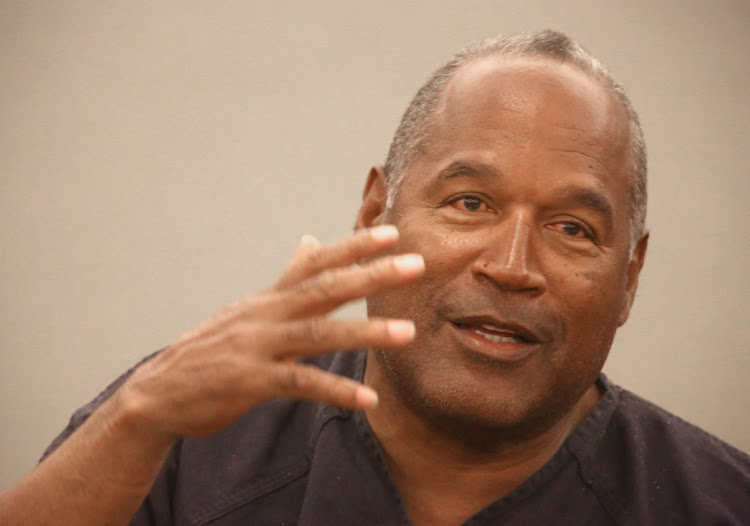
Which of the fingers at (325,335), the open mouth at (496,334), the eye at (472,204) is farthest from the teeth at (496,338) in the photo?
the fingers at (325,335)

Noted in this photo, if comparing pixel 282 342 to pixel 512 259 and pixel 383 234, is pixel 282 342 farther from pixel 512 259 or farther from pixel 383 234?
pixel 512 259

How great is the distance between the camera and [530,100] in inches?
49.8

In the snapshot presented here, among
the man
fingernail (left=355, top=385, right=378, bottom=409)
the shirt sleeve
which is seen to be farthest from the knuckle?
the shirt sleeve

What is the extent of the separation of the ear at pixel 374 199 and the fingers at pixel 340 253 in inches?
18.9

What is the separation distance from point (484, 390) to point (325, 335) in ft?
1.08

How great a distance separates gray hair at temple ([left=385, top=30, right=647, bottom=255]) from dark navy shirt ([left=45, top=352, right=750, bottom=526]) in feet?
1.07

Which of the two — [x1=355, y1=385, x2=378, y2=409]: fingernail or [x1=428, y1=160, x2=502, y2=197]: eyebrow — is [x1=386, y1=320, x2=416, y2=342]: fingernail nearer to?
[x1=355, y1=385, x2=378, y2=409]: fingernail

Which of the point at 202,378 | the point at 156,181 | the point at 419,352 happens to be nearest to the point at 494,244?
the point at 419,352

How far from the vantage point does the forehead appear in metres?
1.25

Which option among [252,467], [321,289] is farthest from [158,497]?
[321,289]

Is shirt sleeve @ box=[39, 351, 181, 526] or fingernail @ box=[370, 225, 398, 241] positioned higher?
fingernail @ box=[370, 225, 398, 241]

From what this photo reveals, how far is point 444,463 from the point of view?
133 centimetres

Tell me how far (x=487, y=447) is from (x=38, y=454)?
4.15 ft

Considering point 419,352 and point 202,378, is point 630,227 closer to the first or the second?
point 419,352
